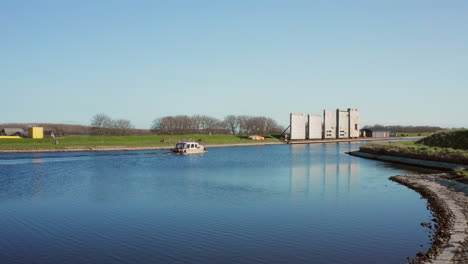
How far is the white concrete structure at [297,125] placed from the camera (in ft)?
400

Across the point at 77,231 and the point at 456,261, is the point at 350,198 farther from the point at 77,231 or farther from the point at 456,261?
the point at 77,231

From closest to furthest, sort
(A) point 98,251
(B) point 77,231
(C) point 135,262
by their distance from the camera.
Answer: (C) point 135,262 → (A) point 98,251 → (B) point 77,231

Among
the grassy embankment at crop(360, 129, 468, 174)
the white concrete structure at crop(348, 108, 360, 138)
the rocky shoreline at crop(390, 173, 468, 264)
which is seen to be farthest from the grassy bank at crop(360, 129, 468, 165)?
the white concrete structure at crop(348, 108, 360, 138)

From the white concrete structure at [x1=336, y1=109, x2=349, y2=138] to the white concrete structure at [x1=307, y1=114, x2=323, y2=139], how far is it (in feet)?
22.8

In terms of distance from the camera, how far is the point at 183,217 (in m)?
18.1

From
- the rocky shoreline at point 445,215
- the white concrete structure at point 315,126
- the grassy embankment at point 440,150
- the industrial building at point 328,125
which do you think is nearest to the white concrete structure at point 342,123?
A: the industrial building at point 328,125

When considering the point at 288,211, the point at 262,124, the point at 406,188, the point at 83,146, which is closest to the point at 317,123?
the point at 262,124

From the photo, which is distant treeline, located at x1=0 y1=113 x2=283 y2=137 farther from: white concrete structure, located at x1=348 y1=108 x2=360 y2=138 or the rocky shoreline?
the rocky shoreline

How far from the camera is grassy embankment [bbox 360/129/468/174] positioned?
3938 cm

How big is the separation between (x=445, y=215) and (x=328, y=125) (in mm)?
117711

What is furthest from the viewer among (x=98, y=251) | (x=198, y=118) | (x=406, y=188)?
(x=198, y=118)

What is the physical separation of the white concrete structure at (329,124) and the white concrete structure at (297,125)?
8.96 metres

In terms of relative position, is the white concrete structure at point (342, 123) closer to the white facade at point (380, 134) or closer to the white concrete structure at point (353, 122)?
the white concrete structure at point (353, 122)

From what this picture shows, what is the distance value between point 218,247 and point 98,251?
4.08 m
